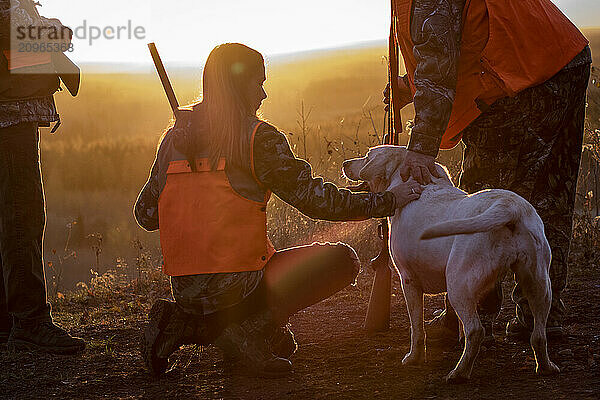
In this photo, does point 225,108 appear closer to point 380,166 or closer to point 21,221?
point 380,166

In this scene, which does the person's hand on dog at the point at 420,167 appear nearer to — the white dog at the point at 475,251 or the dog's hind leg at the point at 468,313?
the white dog at the point at 475,251

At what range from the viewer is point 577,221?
720 centimetres

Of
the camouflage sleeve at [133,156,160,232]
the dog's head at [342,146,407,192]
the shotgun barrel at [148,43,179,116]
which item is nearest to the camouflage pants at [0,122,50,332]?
the camouflage sleeve at [133,156,160,232]

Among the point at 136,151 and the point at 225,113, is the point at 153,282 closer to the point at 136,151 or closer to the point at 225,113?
the point at 225,113

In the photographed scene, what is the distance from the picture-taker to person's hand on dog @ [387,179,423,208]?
11.1ft

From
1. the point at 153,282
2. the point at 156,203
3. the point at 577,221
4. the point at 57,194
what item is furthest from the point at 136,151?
the point at 156,203

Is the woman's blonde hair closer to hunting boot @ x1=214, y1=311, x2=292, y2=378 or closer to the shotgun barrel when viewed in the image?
the shotgun barrel

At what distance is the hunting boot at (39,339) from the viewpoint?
4176mm

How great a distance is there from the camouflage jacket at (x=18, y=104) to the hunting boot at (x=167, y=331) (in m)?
1.55

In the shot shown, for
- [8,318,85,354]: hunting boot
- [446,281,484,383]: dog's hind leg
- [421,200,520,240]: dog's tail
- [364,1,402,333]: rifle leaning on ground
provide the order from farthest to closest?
[8,318,85,354]: hunting boot
[364,1,402,333]: rifle leaning on ground
[446,281,484,383]: dog's hind leg
[421,200,520,240]: dog's tail

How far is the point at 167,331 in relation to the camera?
3.53m

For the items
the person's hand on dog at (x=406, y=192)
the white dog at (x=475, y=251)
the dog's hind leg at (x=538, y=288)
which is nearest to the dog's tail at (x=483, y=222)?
the white dog at (x=475, y=251)

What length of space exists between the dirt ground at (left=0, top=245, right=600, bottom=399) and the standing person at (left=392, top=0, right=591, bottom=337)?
31 cm

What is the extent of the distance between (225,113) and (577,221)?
17.2ft
